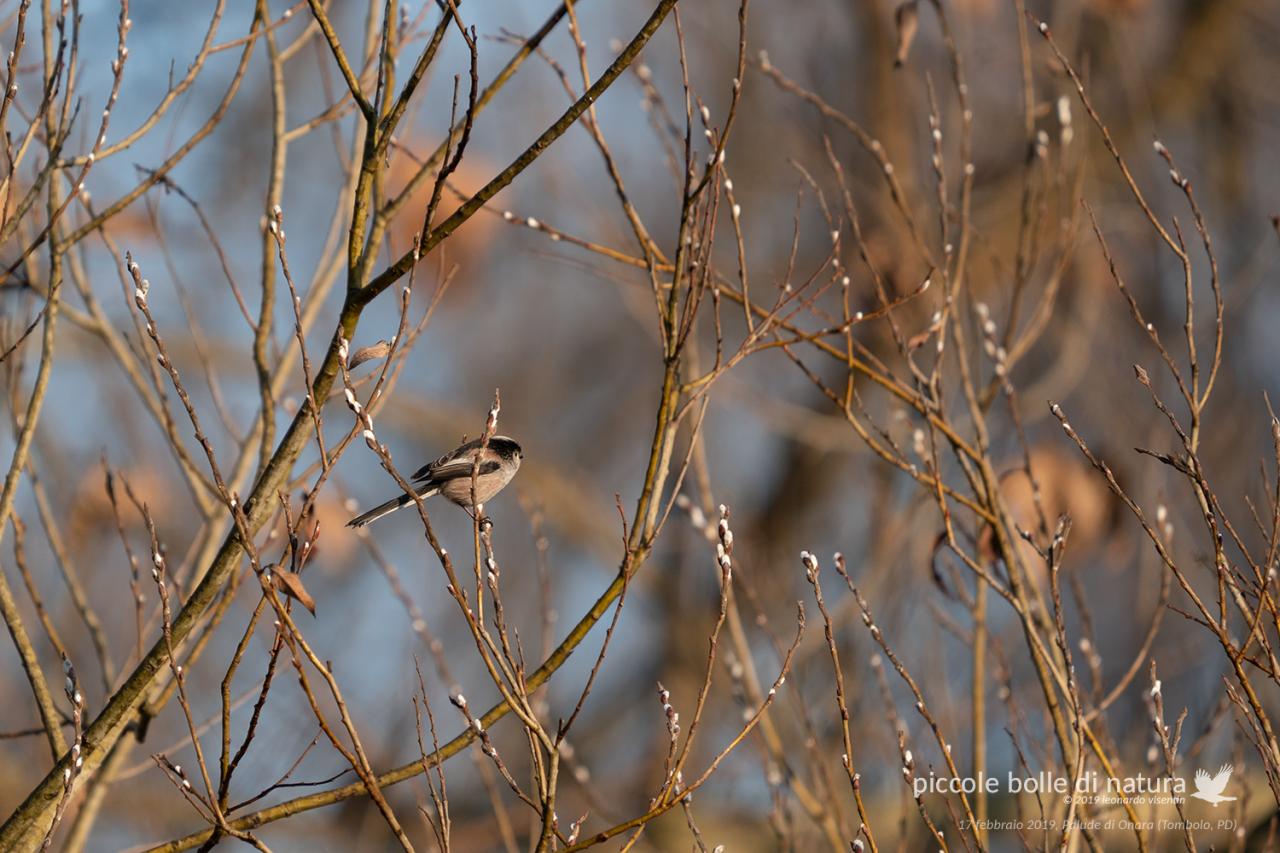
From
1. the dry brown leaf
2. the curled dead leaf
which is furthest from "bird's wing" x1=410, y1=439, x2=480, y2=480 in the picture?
the dry brown leaf

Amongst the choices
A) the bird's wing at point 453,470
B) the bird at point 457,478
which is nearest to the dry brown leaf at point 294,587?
the bird at point 457,478

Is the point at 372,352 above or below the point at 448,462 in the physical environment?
above

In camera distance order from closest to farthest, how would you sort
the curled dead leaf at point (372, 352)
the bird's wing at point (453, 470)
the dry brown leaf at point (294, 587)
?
the dry brown leaf at point (294, 587) → the curled dead leaf at point (372, 352) → the bird's wing at point (453, 470)

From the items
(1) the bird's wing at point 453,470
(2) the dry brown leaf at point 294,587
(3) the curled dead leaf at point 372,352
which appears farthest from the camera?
(1) the bird's wing at point 453,470

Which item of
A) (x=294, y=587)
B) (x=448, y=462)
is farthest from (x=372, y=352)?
(x=294, y=587)

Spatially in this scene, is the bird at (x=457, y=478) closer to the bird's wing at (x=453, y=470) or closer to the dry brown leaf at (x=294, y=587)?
the bird's wing at (x=453, y=470)

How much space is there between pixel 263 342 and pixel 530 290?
32.9 ft

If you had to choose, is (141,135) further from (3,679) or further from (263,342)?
(3,679)

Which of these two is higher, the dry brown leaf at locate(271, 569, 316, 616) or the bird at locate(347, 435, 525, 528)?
the bird at locate(347, 435, 525, 528)

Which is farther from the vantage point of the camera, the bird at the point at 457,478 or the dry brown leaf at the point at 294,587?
the bird at the point at 457,478

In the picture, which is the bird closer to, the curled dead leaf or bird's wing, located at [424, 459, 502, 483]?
bird's wing, located at [424, 459, 502, 483]

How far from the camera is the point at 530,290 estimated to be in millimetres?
12758

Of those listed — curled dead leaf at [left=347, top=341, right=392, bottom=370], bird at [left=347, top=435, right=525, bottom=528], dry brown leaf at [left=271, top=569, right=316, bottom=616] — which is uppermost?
curled dead leaf at [left=347, top=341, right=392, bottom=370]

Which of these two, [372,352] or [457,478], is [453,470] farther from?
[372,352]
